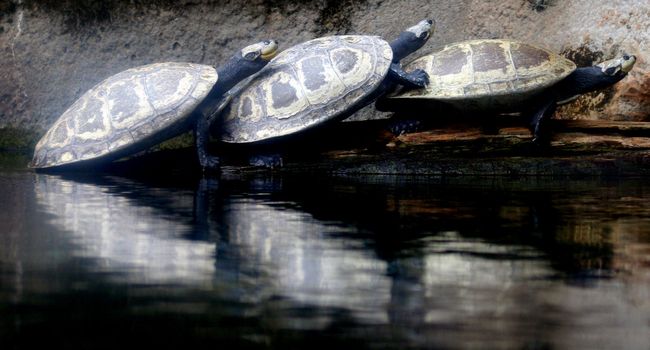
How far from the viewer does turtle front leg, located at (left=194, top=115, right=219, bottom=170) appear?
19.0 feet

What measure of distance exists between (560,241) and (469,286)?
0.88m

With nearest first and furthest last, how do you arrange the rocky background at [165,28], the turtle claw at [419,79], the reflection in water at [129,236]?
the reflection in water at [129,236], the turtle claw at [419,79], the rocky background at [165,28]

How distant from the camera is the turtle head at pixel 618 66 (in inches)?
229

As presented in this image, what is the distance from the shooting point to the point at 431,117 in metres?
5.94

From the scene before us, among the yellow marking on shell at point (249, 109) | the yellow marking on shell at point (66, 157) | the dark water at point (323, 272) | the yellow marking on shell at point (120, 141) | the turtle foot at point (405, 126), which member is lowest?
the dark water at point (323, 272)

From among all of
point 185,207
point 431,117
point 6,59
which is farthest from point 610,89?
point 6,59

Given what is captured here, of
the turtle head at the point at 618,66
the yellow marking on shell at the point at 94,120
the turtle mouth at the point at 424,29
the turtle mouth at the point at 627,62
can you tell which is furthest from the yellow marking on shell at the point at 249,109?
the turtle mouth at the point at 627,62

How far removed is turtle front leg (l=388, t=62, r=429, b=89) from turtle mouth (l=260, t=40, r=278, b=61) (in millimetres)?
771

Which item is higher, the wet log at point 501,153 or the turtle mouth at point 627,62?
the turtle mouth at point 627,62

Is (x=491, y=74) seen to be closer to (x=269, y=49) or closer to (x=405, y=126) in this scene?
(x=405, y=126)

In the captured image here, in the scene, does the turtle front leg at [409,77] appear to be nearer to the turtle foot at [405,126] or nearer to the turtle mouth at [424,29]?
the turtle foot at [405,126]

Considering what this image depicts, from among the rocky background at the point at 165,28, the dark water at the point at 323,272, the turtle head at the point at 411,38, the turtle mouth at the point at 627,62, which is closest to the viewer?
the dark water at the point at 323,272

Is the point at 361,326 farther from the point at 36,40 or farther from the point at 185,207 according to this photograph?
the point at 36,40

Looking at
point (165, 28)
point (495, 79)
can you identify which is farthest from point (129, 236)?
point (165, 28)
